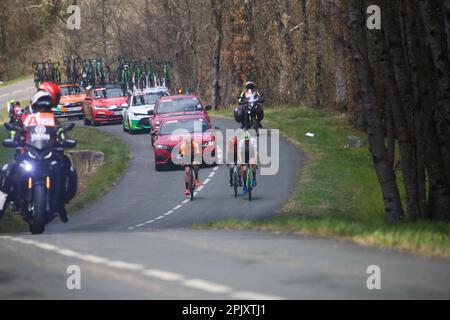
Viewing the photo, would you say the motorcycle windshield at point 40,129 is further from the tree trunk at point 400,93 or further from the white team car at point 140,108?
the white team car at point 140,108

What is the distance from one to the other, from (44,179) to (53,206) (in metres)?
0.47

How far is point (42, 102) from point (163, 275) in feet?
22.1

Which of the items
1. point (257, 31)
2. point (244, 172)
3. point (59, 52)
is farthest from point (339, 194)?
point (59, 52)

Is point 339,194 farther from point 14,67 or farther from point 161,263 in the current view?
point 14,67

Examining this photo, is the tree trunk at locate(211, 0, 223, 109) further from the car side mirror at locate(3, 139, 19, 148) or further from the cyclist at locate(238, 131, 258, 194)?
the car side mirror at locate(3, 139, 19, 148)

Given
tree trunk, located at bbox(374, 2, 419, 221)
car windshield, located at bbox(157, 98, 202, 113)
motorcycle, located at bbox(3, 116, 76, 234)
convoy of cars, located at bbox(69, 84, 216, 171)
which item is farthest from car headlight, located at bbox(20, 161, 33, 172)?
car windshield, located at bbox(157, 98, 202, 113)

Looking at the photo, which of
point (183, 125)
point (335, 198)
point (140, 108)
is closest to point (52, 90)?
point (335, 198)

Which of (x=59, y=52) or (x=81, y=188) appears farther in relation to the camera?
(x=59, y=52)

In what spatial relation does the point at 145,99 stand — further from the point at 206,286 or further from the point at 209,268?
the point at 206,286

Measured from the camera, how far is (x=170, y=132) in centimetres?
3653

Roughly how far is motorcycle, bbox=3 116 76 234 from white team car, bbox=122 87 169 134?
31.8 metres

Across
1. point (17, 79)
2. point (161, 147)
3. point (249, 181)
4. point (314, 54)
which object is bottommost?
point (249, 181)

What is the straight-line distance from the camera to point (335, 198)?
29.2 metres

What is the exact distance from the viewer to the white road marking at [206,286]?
9.45 metres
